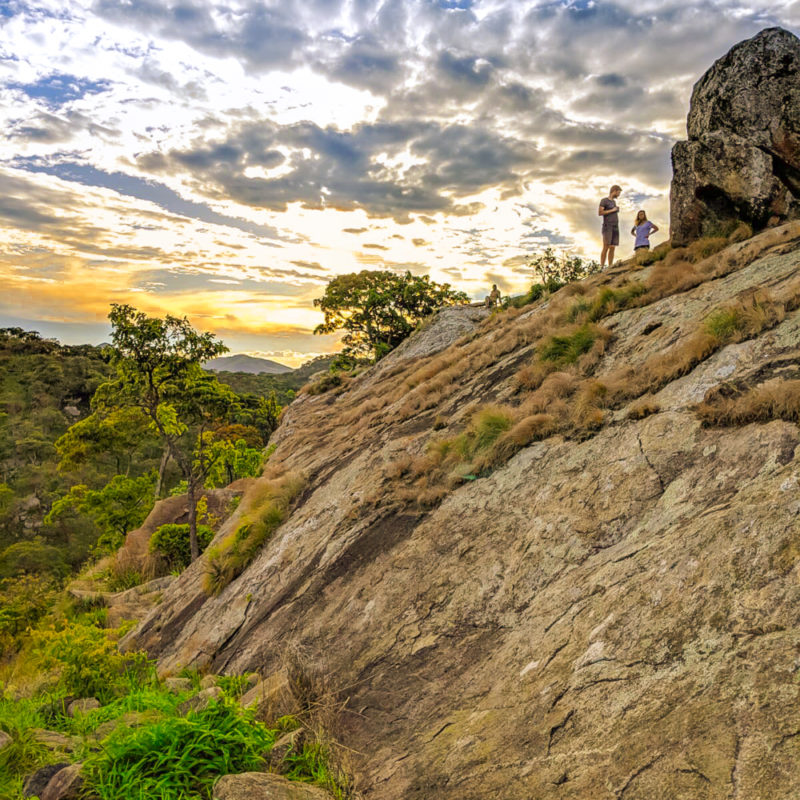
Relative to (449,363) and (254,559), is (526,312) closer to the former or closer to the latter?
(449,363)

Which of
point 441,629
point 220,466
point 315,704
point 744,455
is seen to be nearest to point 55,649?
point 315,704

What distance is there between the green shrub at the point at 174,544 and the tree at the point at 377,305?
21583 mm

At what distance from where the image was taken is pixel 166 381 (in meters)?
17.5

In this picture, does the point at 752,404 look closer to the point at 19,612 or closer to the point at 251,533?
the point at 251,533

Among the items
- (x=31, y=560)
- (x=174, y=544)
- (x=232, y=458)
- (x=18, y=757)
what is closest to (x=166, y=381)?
(x=232, y=458)

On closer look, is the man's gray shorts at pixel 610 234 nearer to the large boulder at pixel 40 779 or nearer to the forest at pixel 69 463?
the forest at pixel 69 463

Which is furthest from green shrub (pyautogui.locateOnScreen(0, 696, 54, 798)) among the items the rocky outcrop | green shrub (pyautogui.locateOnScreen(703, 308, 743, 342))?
the rocky outcrop

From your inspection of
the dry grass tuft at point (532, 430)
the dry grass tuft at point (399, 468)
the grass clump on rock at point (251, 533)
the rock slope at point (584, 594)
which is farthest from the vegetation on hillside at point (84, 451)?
the dry grass tuft at point (532, 430)

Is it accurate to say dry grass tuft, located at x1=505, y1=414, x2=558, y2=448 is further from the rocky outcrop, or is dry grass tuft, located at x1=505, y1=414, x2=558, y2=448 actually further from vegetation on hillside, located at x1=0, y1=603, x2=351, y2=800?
the rocky outcrop

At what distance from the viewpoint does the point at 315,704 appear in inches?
213

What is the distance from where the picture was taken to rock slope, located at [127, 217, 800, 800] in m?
3.38

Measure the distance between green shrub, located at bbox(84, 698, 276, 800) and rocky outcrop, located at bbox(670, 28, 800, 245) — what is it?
42.5 feet

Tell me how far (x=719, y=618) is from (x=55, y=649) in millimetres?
9012

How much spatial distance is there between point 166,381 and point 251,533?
866cm
